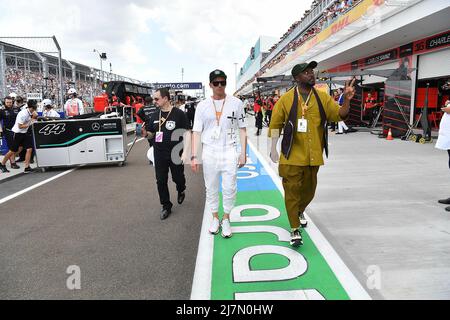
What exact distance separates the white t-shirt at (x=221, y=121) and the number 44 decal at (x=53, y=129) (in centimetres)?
580

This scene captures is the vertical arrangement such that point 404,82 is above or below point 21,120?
above

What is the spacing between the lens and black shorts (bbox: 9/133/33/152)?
8492 mm

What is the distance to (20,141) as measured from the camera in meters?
8.55

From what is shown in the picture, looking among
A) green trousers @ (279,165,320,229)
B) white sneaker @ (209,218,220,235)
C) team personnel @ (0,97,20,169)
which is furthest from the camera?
team personnel @ (0,97,20,169)

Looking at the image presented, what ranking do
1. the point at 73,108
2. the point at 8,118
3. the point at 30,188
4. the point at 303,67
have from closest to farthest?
the point at 303,67
the point at 30,188
the point at 8,118
the point at 73,108

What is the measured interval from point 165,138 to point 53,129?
4.88 m

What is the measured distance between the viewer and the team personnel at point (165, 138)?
16.1ft

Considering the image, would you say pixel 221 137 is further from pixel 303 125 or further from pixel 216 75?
pixel 303 125

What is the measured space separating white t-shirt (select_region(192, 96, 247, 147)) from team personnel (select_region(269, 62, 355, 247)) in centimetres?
53

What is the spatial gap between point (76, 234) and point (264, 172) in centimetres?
437

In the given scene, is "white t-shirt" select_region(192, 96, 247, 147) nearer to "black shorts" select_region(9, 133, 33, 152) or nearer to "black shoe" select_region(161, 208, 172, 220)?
"black shoe" select_region(161, 208, 172, 220)

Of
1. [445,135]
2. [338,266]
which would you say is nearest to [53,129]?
[338,266]

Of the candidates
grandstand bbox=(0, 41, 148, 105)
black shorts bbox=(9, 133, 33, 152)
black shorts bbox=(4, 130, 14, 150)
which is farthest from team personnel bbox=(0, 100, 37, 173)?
grandstand bbox=(0, 41, 148, 105)

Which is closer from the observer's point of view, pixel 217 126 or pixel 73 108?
pixel 217 126
